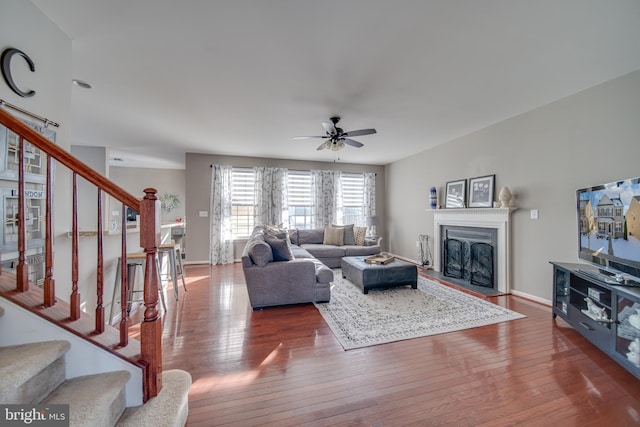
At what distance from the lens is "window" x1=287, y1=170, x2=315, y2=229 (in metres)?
6.50

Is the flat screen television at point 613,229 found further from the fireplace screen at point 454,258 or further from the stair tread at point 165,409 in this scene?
the stair tread at point 165,409

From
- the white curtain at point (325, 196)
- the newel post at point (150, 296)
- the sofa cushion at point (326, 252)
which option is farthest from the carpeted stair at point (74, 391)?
the white curtain at point (325, 196)

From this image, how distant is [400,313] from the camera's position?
2.93 m

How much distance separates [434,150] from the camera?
5297 millimetres

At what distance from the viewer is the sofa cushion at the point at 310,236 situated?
608cm

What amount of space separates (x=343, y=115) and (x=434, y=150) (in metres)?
2.74

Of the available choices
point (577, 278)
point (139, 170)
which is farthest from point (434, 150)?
point (139, 170)

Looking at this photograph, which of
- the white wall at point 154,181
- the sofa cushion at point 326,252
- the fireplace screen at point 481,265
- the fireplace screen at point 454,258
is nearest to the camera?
the fireplace screen at point 481,265

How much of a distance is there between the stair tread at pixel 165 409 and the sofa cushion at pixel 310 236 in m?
4.55

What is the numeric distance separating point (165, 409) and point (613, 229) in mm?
3694

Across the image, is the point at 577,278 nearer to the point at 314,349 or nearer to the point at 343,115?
the point at 314,349

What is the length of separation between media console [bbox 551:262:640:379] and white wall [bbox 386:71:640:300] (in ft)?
1.95

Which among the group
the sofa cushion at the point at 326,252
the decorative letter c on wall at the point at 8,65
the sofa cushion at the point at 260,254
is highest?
the decorative letter c on wall at the point at 8,65

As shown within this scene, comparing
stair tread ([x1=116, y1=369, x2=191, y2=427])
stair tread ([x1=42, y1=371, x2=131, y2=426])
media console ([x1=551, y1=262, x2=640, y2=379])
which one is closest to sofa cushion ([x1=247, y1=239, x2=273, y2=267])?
stair tread ([x1=116, y1=369, x2=191, y2=427])
